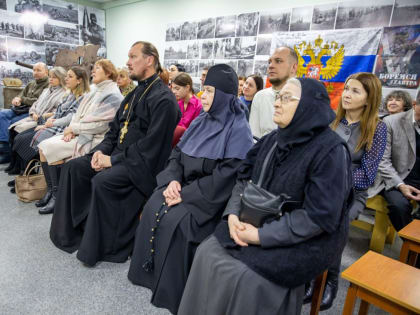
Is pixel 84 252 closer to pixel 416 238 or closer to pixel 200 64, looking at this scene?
pixel 416 238

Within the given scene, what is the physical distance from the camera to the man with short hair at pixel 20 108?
173 inches

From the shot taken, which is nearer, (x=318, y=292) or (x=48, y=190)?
(x=318, y=292)

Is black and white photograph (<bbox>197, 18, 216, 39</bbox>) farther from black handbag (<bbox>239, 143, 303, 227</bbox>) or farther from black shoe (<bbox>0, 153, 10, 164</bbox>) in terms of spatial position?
black handbag (<bbox>239, 143, 303, 227</bbox>)

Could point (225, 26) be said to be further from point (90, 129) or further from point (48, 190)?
point (48, 190)

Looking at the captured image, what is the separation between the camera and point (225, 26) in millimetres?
5078

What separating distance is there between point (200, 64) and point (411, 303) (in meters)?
5.12

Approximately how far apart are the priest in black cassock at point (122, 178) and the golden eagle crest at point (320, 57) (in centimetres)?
246

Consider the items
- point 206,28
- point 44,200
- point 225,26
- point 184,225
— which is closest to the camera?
point 184,225

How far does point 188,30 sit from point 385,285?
219 inches

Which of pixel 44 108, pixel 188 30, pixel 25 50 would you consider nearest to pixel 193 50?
pixel 188 30

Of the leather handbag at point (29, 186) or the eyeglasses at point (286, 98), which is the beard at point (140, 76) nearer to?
the eyeglasses at point (286, 98)

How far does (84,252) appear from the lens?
2.10 metres

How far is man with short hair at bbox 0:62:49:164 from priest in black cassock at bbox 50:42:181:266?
282 centimetres

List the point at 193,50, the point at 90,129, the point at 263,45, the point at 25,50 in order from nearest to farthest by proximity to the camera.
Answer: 1. the point at 90,129
2. the point at 263,45
3. the point at 193,50
4. the point at 25,50
